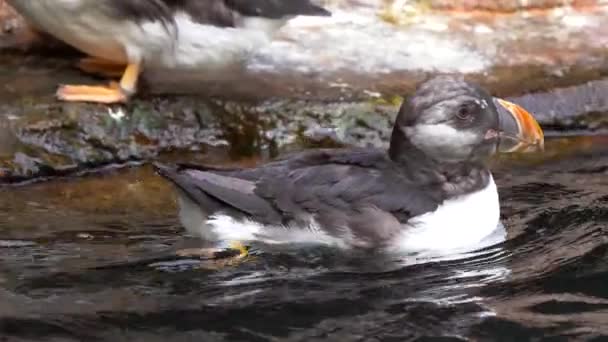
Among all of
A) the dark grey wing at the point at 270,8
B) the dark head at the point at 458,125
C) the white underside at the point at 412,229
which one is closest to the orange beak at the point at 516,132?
the dark head at the point at 458,125

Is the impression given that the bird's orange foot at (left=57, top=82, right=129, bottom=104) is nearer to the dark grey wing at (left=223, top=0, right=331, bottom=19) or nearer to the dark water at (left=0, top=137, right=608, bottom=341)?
the dark water at (left=0, top=137, right=608, bottom=341)

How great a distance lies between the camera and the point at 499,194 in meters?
5.51

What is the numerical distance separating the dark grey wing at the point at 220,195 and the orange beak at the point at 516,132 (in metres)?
1.05

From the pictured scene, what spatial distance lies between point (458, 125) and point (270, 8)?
1388mm

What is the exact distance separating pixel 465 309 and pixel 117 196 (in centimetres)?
189

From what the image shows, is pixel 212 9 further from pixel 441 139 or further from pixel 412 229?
pixel 412 229

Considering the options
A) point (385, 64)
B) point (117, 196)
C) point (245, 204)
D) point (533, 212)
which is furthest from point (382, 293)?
point (385, 64)

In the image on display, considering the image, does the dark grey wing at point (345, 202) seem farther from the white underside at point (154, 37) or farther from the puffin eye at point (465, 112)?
the white underside at point (154, 37)

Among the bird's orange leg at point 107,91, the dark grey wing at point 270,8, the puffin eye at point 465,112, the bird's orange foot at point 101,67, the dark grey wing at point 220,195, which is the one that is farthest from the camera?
the bird's orange foot at point 101,67

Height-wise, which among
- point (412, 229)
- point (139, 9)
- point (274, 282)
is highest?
point (139, 9)

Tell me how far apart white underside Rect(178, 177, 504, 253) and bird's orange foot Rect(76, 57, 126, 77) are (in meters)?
1.64

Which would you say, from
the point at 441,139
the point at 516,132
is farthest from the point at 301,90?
the point at 516,132

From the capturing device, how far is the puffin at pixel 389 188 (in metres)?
4.72

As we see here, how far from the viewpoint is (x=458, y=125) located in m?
4.85
